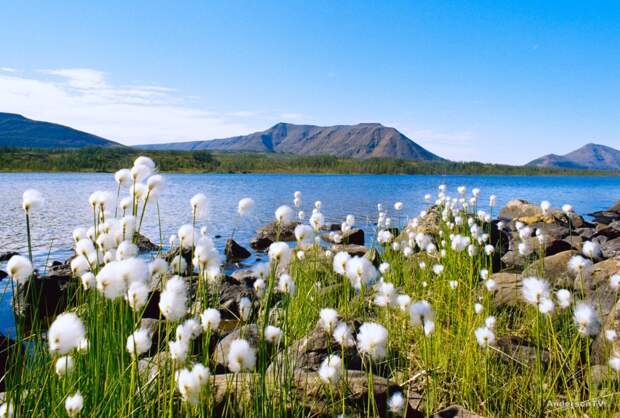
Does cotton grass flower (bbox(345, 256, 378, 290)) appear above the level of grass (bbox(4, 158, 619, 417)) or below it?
above

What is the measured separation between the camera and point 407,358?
486cm

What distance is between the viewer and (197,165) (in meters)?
133

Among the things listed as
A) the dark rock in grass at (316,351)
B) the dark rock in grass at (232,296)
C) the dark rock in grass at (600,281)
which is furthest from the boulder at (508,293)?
the dark rock in grass at (232,296)

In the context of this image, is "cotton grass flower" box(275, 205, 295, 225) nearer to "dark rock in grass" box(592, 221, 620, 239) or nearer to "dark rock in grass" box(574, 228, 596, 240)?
"dark rock in grass" box(574, 228, 596, 240)

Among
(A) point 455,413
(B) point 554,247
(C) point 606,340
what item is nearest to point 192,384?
(A) point 455,413

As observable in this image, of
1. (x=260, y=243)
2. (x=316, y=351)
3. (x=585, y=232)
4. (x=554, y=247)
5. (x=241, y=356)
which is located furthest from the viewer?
(x=585, y=232)

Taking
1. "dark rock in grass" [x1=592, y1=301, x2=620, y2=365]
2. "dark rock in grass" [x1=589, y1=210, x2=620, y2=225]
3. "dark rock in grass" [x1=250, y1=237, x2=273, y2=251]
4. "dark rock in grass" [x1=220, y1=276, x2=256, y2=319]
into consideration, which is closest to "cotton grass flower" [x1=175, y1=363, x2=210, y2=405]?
"dark rock in grass" [x1=592, y1=301, x2=620, y2=365]

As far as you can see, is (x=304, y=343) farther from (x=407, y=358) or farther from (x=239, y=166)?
(x=239, y=166)

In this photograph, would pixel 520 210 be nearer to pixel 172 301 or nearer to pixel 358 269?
pixel 358 269

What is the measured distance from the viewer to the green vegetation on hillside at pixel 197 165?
106938 mm

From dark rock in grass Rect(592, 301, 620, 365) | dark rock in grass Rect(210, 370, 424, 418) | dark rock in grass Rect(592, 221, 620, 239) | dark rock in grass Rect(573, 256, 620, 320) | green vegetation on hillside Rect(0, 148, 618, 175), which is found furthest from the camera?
green vegetation on hillside Rect(0, 148, 618, 175)

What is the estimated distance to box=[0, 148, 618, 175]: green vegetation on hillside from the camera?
107 m

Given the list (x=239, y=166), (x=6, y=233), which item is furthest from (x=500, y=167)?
(x=6, y=233)

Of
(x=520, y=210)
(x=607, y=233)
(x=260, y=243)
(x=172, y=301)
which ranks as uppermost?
(x=172, y=301)
